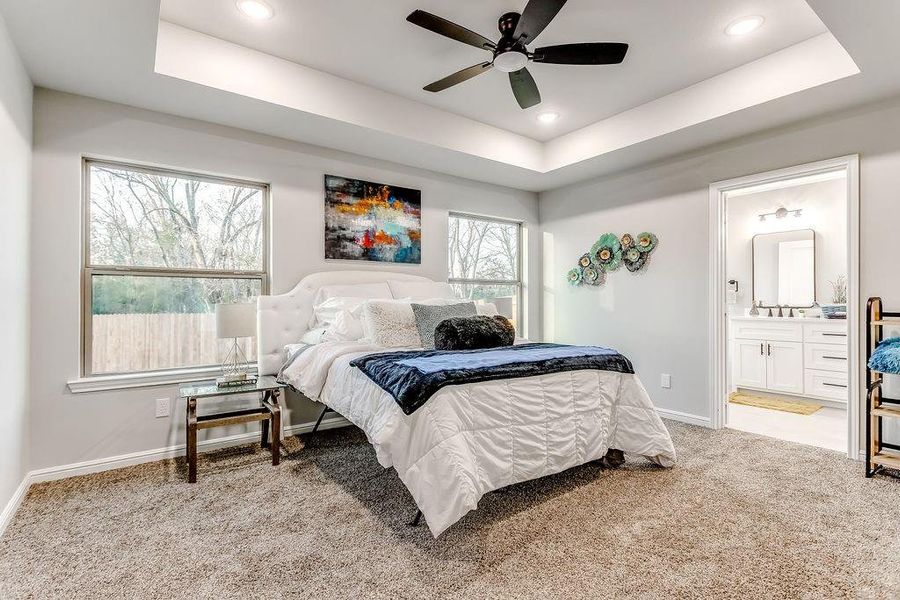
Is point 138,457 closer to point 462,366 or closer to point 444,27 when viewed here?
point 462,366

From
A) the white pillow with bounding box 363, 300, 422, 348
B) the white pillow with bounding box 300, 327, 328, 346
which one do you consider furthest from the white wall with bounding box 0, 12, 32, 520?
the white pillow with bounding box 363, 300, 422, 348

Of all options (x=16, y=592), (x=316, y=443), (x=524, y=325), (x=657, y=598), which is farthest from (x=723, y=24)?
(x=16, y=592)

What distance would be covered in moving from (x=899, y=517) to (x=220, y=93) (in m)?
4.32

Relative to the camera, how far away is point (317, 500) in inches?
92.1

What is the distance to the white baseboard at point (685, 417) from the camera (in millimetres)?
3754

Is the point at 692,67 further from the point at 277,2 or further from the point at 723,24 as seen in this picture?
the point at 277,2

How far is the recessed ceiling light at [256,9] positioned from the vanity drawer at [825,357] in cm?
549

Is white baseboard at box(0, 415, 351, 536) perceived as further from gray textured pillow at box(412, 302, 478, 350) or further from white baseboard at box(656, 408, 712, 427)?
white baseboard at box(656, 408, 712, 427)

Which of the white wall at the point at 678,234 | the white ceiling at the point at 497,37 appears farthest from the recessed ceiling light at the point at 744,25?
the white wall at the point at 678,234

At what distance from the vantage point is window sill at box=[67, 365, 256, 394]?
9.10 ft

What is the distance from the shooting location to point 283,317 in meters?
3.42

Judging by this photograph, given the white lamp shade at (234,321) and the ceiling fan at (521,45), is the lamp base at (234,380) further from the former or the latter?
the ceiling fan at (521,45)

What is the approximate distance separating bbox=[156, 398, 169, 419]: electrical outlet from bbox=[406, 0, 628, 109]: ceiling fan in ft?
9.30

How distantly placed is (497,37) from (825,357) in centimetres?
441
